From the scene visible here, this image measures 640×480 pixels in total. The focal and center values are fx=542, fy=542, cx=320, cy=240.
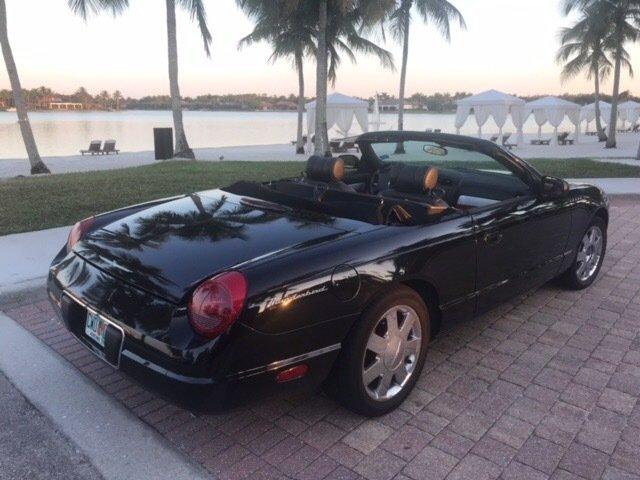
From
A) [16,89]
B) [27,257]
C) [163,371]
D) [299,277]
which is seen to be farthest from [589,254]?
[16,89]

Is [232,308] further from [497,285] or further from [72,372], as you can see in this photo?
[497,285]

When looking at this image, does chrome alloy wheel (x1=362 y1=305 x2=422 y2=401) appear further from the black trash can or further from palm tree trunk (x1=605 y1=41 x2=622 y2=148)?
palm tree trunk (x1=605 y1=41 x2=622 y2=148)

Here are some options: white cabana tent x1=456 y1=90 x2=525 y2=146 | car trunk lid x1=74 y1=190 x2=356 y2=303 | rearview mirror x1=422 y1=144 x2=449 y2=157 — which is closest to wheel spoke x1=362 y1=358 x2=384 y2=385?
car trunk lid x1=74 y1=190 x2=356 y2=303

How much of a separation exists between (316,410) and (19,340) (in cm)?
218

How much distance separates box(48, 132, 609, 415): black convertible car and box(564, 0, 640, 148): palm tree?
2635cm

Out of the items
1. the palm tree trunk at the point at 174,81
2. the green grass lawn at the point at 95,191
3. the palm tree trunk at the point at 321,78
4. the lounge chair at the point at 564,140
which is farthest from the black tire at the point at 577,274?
the lounge chair at the point at 564,140

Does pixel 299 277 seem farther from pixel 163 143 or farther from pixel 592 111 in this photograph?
pixel 592 111

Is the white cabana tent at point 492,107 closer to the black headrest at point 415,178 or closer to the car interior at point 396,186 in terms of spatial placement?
the car interior at point 396,186

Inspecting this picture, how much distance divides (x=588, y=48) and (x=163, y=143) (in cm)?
2543

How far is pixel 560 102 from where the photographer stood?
98.5 feet

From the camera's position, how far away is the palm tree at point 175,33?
57.5 ft

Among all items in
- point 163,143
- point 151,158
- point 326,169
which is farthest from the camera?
point 151,158

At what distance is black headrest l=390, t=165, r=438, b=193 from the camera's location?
340 centimetres

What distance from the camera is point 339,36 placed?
27391 millimetres
